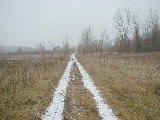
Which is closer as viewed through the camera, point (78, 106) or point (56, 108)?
point (56, 108)

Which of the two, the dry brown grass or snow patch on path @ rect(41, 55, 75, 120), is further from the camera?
the dry brown grass

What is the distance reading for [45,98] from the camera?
49.5 ft

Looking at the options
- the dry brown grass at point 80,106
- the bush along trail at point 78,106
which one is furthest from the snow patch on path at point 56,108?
the dry brown grass at point 80,106

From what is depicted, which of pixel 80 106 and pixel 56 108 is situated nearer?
pixel 56 108

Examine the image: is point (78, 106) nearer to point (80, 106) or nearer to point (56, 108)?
point (80, 106)

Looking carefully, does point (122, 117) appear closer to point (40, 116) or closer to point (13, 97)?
point (40, 116)

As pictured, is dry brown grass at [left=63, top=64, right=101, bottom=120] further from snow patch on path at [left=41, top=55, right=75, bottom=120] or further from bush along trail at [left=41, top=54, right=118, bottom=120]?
snow patch on path at [left=41, top=55, right=75, bottom=120]

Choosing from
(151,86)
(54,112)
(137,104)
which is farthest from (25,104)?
(151,86)

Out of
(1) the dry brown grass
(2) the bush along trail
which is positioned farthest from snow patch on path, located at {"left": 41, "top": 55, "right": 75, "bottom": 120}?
(1) the dry brown grass

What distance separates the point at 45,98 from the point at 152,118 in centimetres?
696

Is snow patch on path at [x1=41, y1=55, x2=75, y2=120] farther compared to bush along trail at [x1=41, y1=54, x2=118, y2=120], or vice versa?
bush along trail at [x1=41, y1=54, x2=118, y2=120]

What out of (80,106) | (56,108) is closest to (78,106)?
(80,106)

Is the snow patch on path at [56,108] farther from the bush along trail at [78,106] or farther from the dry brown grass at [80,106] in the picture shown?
the dry brown grass at [80,106]

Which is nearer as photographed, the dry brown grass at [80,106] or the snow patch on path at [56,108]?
the snow patch on path at [56,108]
